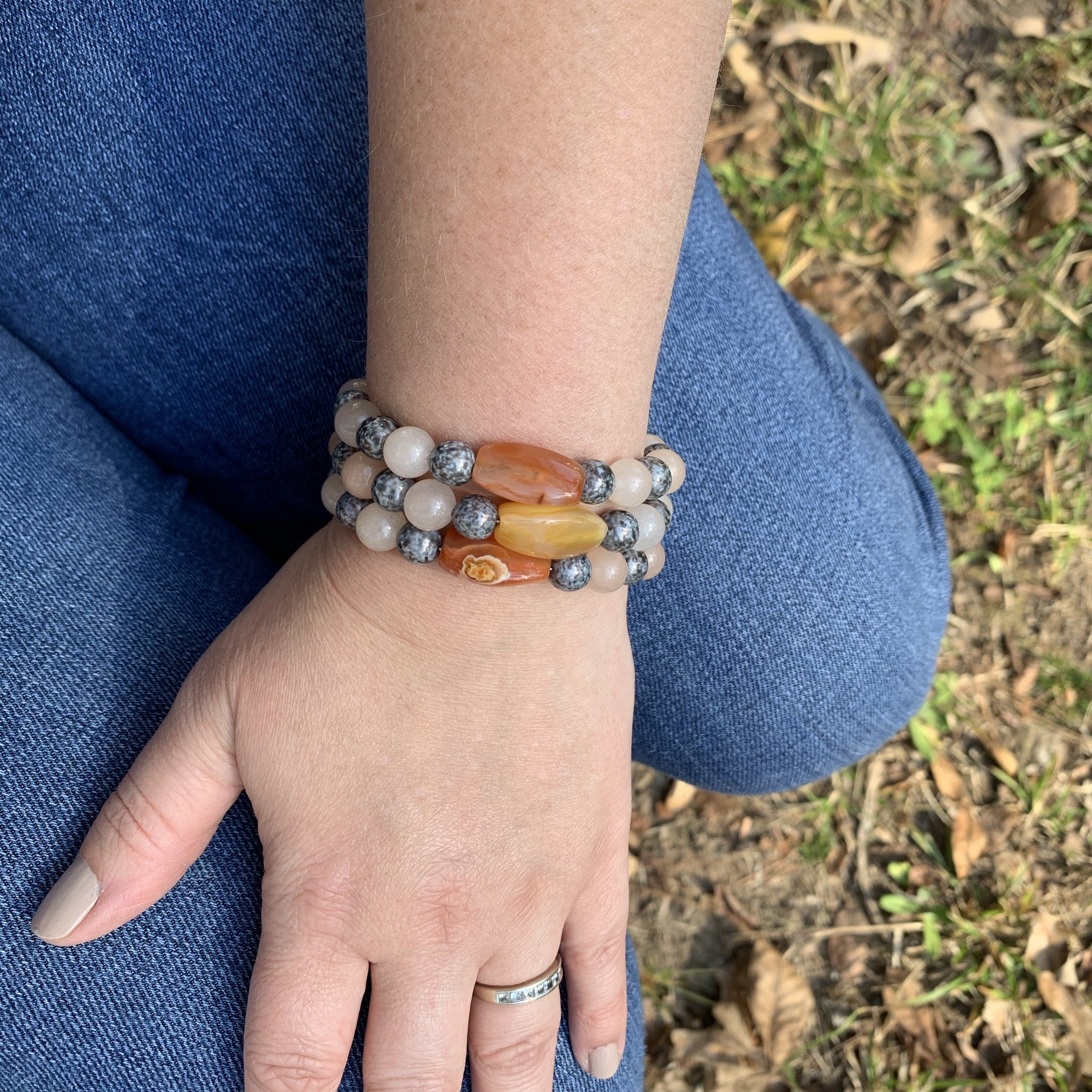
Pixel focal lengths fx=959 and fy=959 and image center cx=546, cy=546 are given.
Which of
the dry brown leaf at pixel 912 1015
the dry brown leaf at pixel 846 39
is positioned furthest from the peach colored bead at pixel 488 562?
the dry brown leaf at pixel 846 39

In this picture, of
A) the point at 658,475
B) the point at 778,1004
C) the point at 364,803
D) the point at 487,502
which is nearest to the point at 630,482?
the point at 658,475

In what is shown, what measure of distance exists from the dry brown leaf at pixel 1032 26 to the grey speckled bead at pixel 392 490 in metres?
2.40

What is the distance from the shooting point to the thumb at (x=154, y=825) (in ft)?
3.39

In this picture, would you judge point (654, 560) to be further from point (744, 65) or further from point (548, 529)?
point (744, 65)

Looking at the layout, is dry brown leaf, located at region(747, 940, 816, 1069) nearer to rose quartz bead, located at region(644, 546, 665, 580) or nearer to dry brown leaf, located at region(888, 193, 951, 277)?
rose quartz bead, located at region(644, 546, 665, 580)

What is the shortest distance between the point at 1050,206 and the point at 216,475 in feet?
7.17

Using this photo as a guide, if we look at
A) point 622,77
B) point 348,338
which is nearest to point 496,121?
point 622,77

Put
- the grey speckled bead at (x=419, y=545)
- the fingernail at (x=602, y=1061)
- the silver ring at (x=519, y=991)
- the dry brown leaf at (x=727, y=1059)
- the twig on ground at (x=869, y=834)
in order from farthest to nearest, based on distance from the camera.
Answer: the twig on ground at (x=869, y=834) < the dry brown leaf at (x=727, y=1059) < the fingernail at (x=602, y=1061) < the silver ring at (x=519, y=991) < the grey speckled bead at (x=419, y=545)

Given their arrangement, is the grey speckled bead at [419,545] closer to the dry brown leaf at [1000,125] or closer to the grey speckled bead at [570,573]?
the grey speckled bead at [570,573]

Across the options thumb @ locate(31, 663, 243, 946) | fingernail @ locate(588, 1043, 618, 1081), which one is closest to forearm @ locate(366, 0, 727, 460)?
thumb @ locate(31, 663, 243, 946)

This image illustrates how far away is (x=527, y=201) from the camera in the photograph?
37.6 inches

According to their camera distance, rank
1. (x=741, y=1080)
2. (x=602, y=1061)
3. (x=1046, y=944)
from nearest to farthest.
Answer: (x=602, y=1061), (x=741, y=1080), (x=1046, y=944)

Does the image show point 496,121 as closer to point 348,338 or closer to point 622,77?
point 622,77

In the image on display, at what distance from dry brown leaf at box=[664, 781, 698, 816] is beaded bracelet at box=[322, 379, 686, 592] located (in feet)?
4.00
